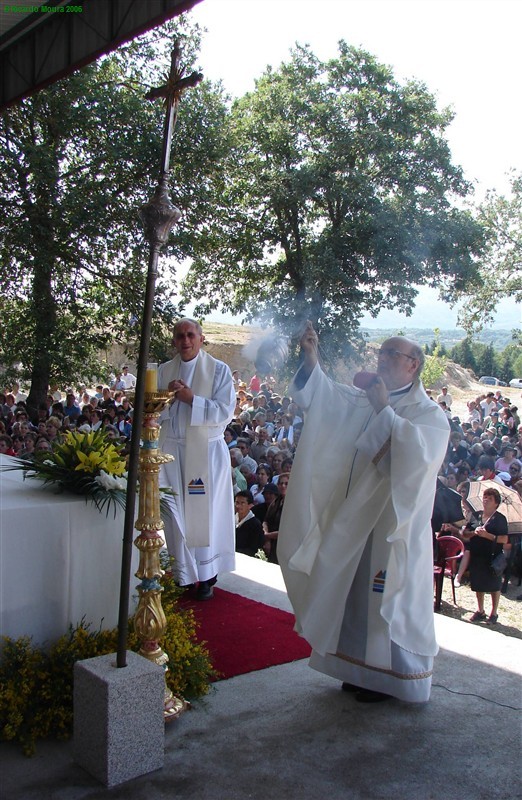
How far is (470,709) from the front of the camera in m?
3.50

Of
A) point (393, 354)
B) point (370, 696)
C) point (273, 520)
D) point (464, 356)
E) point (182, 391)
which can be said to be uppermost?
point (464, 356)

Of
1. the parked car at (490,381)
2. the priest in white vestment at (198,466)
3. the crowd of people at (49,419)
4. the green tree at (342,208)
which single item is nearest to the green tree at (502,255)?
the green tree at (342,208)

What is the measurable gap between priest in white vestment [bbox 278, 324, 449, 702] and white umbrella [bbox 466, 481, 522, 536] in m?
3.95

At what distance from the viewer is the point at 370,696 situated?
11.6 ft

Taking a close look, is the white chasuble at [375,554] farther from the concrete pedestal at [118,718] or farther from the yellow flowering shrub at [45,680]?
the concrete pedestal at [118,718]

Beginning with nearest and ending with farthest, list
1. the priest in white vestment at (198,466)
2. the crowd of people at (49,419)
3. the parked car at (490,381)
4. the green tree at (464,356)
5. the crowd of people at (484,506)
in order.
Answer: the priest in white vestment at (198,466) < the crowd of people at (484,506) < the crowd of people at (49,419) < the parked car at (490,381) < the green tree at (464,356)

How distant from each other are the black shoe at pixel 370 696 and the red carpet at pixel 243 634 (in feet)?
1.82

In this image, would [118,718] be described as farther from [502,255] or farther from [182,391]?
[502,255]

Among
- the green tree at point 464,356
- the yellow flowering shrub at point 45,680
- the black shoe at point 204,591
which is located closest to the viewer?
the yellow flowering shrub at point 45,680

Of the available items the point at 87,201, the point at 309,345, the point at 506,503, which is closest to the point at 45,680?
the point at 309,345

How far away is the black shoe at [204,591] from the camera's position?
493 centimetres

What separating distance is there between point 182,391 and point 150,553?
1.51 metres

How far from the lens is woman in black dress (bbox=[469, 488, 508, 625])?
22.6 ft

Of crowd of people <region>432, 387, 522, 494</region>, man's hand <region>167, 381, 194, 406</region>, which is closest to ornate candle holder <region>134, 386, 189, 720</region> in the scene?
man's hand <region>167, 381, 194, 406</region>
